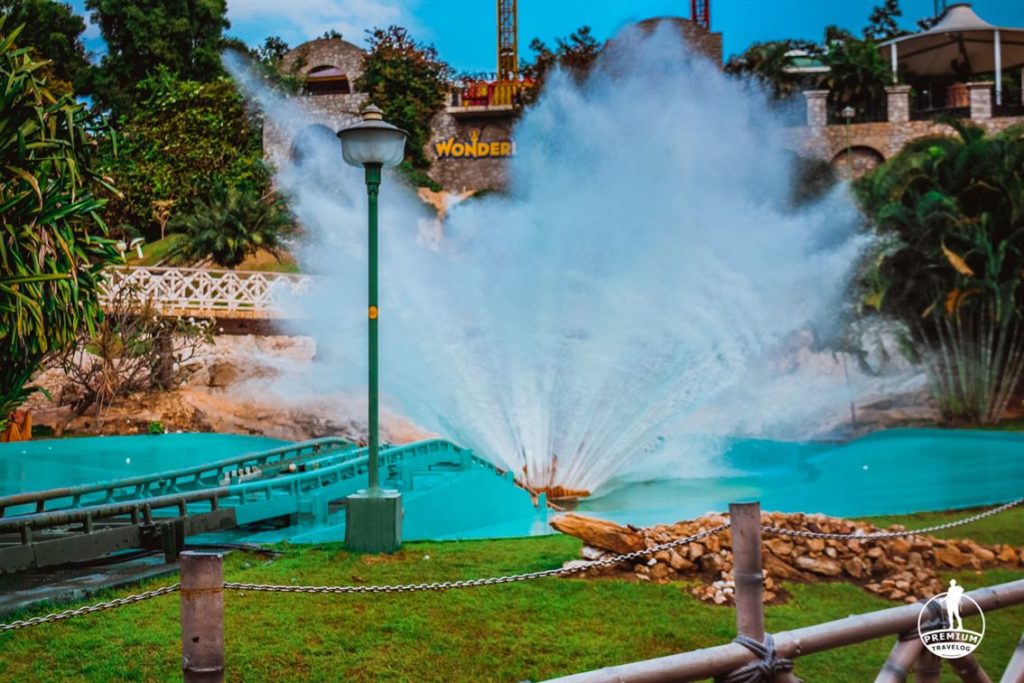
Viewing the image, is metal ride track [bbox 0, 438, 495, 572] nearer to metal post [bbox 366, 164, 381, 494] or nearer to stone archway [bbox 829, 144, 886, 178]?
metal post [bbox 366, 164, 381, 494]

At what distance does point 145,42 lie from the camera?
119 feet

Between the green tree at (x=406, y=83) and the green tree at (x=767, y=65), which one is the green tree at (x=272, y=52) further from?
the green tree at (x=767, y=65)

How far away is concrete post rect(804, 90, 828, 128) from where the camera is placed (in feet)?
115

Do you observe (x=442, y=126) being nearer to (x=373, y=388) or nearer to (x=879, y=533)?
(x=373, y=388)

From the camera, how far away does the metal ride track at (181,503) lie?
22.4ft

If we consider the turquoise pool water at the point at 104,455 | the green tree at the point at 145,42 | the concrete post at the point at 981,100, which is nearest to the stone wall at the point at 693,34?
the concrete post at the point at 981,100

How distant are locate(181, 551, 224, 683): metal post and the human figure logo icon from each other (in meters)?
2.39

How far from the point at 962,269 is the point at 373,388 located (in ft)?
59.7


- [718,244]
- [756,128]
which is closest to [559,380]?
[718,244]

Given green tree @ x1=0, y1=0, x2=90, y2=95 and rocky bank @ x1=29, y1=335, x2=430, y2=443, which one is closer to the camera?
rocky bank @ x1=29, y1=335, x2=430, y2=443

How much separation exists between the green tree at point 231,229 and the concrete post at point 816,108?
1873 centimetres

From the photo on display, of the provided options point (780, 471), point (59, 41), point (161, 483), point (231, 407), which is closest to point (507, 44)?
point (59, 41)

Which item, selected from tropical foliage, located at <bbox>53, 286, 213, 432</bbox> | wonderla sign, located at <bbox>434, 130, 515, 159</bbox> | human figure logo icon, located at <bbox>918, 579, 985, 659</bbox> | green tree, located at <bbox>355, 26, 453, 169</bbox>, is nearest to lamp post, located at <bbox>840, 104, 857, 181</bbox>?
wonderla sign, located at <bbox>434, 130, 515, 159</bbox>

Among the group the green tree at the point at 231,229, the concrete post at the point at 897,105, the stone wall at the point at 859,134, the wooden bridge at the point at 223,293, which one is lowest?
the wooden bridge at the point at 223,293
